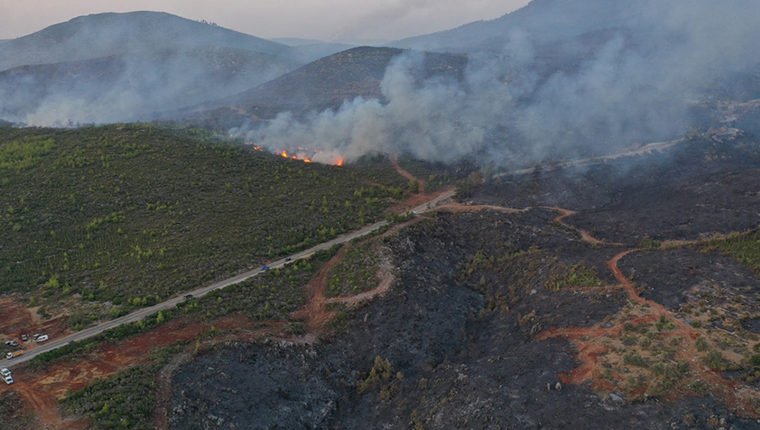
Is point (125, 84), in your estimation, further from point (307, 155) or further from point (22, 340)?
point (22, 340)

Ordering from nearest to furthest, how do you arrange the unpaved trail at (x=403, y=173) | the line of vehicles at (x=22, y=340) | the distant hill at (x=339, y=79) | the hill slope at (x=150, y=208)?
the line of vehicles at (x=22, y=340) → the hill slope at (x=150, y=208) → the unpaved trail at (x=403, y=173) → the distant hill at (x=339, y=79)

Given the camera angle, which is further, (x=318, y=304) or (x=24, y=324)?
(x=318, y=304)

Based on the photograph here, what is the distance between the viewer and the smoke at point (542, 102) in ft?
303

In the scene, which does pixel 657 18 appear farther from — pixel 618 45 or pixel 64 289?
pixel 64 289

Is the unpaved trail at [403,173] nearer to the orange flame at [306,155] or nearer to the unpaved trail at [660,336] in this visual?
the orange flame at [306,155]

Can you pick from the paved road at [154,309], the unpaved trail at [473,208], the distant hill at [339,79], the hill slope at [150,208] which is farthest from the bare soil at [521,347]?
the distant hill at [339,79]

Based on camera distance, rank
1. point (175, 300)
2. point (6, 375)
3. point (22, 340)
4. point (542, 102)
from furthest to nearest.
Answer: point (542, 102) → point (175, 300) → point (22, 340) → point (6, 375)

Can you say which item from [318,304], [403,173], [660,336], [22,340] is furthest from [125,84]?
[660,336]

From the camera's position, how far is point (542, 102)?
383ft

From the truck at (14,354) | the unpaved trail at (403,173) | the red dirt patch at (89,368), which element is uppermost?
the unpaved trail at (403,173)

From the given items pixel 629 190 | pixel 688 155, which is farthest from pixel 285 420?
pixel 688 155

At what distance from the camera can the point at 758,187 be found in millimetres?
62906

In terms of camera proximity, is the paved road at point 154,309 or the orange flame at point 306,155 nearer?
the paved road at point 154,309

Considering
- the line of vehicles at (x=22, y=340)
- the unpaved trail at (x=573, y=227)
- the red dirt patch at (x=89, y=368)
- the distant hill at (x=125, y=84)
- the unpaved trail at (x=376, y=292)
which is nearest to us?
the red dirt patch at (x=89, y=368)
